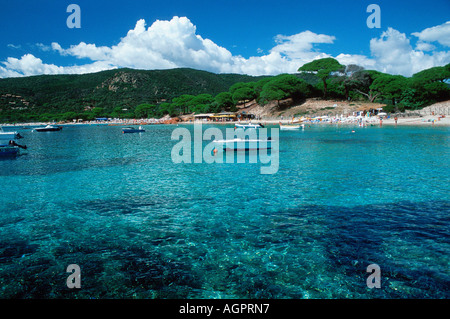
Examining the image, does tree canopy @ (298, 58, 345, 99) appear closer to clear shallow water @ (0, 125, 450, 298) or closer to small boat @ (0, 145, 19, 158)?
clear shallow water @ (0, 125, 450, 298)

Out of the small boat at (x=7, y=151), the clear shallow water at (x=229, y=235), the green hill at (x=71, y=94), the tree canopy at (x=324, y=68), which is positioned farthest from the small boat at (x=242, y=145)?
the green hill at (x=71, y=94)

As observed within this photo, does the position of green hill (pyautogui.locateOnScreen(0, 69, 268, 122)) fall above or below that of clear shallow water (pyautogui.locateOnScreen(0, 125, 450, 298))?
above

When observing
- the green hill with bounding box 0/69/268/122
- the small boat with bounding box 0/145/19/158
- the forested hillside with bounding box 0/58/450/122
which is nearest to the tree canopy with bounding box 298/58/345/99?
the forested hillside with bounding box 0/58/450/122

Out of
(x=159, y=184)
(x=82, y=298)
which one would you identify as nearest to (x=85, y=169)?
(x=159, y=184)

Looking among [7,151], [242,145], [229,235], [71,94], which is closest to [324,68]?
[242,145]

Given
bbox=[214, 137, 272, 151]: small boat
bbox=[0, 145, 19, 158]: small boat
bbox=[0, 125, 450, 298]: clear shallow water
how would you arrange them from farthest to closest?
1. bbox=[0, 145, 19, 158]: small boat
2. bbox=[214, 137, 272, 151]: small boat
3. bbox=[0, 125, 450, 298]: clear shallow water

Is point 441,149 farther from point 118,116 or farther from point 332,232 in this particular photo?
point 118,116

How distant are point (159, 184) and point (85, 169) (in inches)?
371

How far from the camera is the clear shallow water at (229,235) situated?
7164 mm

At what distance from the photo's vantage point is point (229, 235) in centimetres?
1006

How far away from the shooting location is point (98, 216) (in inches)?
480

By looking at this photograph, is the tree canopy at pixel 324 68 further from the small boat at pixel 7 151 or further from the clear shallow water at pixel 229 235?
the small boat at pixel 7 151

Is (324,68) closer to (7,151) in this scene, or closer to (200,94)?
(200,94)

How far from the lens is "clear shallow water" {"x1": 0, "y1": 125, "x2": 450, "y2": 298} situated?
23.5 ft
